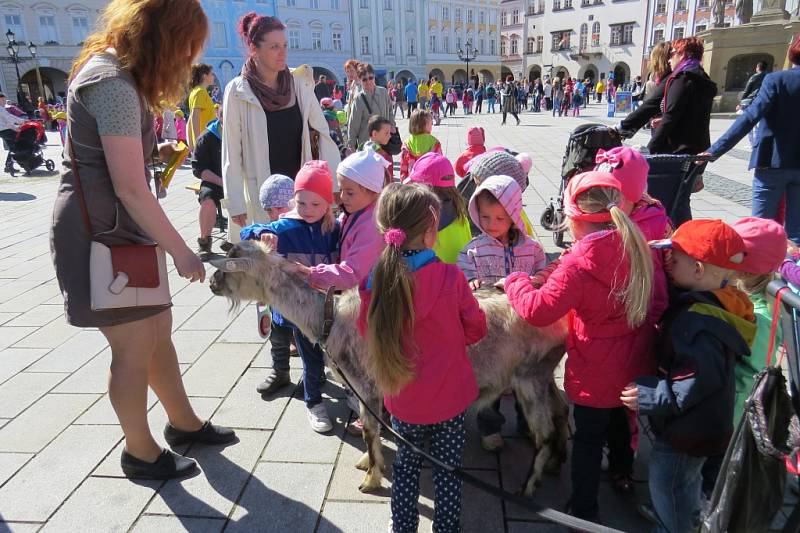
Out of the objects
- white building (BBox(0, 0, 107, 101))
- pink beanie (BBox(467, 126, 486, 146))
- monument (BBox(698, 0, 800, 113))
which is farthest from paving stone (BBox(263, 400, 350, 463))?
white building (BBox(0, 0, 107, 101))

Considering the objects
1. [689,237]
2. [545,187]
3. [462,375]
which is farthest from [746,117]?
[545,187]

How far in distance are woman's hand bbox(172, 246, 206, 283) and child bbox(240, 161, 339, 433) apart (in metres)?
0.50

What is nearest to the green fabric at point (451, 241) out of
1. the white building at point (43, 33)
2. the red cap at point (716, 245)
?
the red cap at point (716, 245)

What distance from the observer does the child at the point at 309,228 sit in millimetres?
3104

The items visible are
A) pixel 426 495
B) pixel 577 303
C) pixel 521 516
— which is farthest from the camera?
pixel 426 495

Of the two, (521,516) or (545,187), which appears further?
(545,187)

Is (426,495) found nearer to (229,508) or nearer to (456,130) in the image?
(229,508)

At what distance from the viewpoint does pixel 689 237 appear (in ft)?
6.86

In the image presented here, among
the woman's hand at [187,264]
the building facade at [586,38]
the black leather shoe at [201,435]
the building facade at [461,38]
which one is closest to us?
the woman's hand at [187,264]

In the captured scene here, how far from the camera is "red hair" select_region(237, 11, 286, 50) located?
12.2ft

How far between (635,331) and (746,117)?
3.43m

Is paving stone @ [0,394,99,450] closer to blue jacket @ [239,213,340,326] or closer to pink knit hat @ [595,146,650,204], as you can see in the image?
blue jacket @ [239,213,340,326]

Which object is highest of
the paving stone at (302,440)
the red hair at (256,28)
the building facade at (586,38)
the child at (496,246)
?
the building facade at (586,38)

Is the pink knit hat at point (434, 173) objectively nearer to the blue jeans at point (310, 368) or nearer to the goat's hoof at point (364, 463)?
the blue jeans at point (310, 368)
